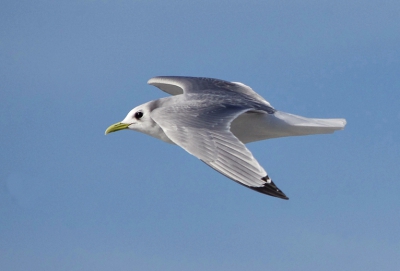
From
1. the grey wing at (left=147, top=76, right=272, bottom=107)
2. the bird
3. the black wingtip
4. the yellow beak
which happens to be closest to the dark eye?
the bird

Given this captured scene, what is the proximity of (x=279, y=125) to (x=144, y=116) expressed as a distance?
2.02 meters

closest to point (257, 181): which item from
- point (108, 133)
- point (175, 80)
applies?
point (108, 133)

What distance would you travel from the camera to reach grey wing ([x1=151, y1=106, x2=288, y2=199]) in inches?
259

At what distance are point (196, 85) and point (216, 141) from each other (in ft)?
11.1

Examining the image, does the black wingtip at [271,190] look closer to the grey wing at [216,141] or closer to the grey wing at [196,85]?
the grey wing at [216,141]

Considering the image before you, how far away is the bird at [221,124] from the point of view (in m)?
6.80

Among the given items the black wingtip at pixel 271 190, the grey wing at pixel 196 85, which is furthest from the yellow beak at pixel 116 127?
the black wingtip at pixel 271 190

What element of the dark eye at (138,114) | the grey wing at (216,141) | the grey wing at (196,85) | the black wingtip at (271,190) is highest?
the grey wing at (196,85)

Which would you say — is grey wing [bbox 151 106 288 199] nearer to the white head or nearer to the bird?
the bird

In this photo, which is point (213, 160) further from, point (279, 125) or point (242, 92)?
point (242, 92)

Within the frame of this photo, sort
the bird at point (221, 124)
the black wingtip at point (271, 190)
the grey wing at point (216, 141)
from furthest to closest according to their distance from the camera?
the bird at point (221, 124), the grey wing at point (216, 141), the black wingtip at point (271, 190)

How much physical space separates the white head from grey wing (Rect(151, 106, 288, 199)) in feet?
2.74

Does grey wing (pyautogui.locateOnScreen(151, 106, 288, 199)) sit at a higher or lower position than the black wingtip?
higher

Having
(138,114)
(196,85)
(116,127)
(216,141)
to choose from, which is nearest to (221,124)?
(216,141)
